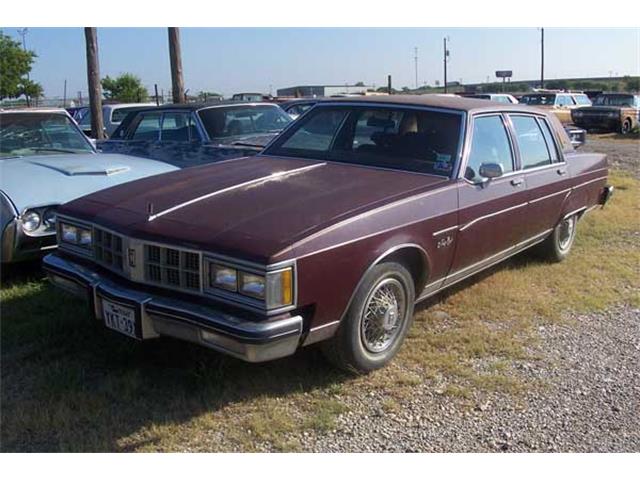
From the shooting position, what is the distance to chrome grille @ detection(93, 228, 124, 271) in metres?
3.61

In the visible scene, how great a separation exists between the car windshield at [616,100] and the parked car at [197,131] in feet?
67.6

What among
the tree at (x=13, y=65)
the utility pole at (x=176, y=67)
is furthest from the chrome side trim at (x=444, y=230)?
the tree at (x=13, y=65)

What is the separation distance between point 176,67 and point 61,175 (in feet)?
32.3

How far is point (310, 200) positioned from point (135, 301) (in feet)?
3.61

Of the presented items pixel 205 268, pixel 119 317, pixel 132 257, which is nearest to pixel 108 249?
pixel 132 257

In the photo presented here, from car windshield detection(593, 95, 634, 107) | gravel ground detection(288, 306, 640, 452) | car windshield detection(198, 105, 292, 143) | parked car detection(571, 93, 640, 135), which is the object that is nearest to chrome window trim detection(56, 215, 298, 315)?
gravel ground detection(288, 306, 640, 452)

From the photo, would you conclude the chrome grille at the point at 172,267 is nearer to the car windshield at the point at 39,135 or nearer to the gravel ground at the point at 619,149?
the car windshield at the point at 39,135

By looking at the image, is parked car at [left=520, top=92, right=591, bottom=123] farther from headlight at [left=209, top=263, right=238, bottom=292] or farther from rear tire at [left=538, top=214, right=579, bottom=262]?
headlight at [left=209, top=263, right=238, bottom=292]

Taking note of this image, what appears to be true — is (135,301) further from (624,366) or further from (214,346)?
(624,366)

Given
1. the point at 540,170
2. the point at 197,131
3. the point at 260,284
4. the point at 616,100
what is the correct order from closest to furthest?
the point at 260,284 → the point at 540,170 → the point at 197,131 → the point at 616,100

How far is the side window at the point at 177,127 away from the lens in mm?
7727

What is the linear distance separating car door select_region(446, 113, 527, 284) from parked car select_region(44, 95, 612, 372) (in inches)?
0.6

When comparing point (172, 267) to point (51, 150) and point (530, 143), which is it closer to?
point (530, 143)

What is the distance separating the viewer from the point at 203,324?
10.3ft
